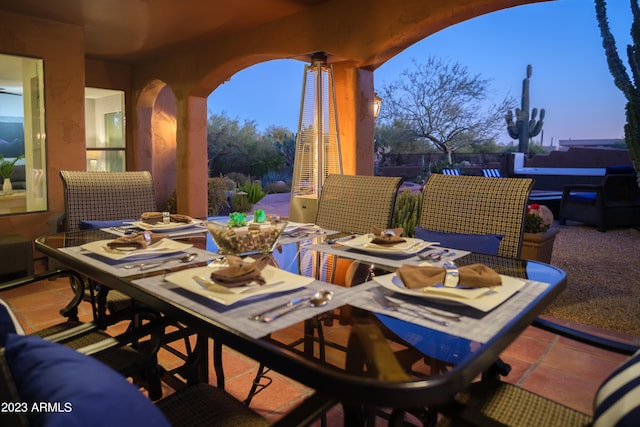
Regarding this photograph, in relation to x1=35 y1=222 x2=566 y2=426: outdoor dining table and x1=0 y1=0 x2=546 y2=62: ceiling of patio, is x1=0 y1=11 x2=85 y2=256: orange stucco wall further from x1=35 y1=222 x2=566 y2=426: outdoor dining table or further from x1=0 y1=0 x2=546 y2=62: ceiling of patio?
x1=35 y1=222 x2=566 y2=426: outdoor dining table

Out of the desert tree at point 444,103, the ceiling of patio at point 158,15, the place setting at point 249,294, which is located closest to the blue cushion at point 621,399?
the place setting at point 249,294

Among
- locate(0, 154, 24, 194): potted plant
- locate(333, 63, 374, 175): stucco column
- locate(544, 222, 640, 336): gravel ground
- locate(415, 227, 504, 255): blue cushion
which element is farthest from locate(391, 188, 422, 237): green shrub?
locate(0, 154, 24, 194): potted plant

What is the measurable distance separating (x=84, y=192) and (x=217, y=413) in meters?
1.68

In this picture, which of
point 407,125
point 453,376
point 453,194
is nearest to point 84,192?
point 453,194

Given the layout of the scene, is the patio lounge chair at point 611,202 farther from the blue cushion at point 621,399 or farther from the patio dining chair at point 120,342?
the patio dining chair at point 120,342

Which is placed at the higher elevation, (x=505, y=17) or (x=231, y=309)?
(x=505, y=17)

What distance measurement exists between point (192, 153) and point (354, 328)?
17.2 feet

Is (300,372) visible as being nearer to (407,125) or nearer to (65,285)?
(65,285)

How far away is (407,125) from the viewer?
1438cm

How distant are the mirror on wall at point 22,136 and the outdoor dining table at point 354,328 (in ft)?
12.6

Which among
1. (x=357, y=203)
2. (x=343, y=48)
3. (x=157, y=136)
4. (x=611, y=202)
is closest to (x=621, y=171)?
(x=611, y=202)

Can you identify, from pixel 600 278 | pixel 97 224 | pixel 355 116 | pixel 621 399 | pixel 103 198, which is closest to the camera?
pixel 621 399

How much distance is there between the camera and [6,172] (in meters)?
4.38

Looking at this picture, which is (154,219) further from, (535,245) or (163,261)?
(535,245)
